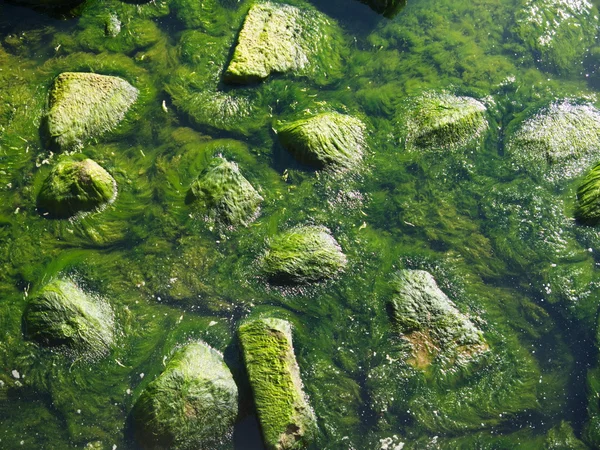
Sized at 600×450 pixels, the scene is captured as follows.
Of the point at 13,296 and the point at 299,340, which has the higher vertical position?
the point at 299,340

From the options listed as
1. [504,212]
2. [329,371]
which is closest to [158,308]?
[329,371]

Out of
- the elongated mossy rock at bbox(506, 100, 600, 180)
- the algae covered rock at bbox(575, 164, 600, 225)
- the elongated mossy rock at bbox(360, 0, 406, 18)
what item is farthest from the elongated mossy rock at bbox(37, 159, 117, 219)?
the algae covered rock at bbox(575, 164, 600, 225)

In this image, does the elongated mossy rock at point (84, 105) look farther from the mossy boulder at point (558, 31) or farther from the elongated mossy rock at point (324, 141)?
the mossy boulder at point (558, 31)

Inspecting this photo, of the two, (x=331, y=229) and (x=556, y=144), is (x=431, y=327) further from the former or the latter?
(x=556, y=144)

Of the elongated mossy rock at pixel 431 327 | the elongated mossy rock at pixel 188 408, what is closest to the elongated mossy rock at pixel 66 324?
the elongated mossy rock at pixel 188 408

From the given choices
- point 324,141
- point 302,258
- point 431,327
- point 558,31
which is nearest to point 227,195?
point 302,258

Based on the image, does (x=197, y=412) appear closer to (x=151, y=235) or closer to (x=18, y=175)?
(x=151, y=235)
